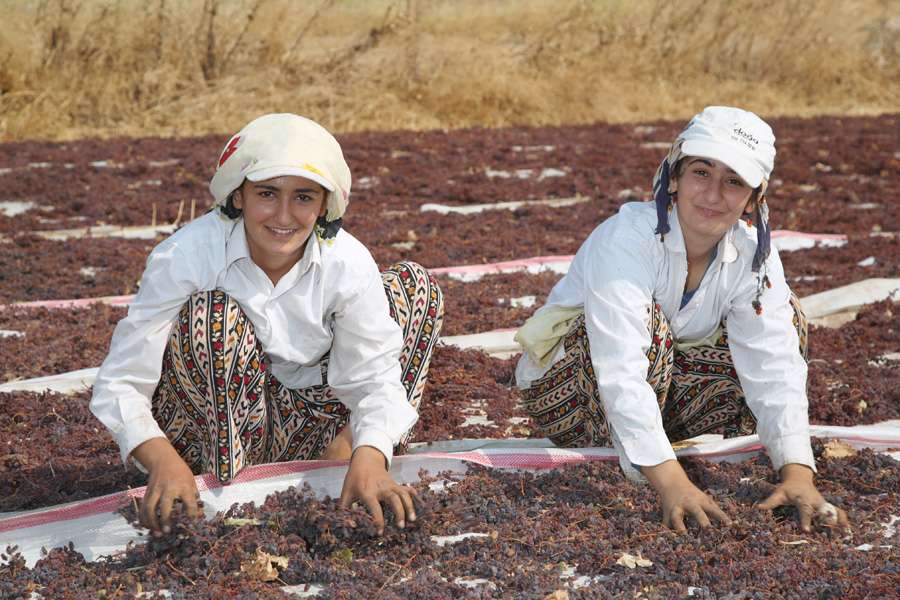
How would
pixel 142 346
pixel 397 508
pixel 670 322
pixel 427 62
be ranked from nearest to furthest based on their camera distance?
pixel 397 508
pixel 142 346
pixel 670 322
pixel 427 62

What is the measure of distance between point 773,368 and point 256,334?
4.99 feet

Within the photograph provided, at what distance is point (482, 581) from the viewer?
8.16 feet

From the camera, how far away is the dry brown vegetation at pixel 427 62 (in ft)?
59.6

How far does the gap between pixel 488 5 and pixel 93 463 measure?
20.6 meters

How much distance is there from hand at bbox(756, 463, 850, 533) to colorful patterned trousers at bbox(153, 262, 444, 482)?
114cm

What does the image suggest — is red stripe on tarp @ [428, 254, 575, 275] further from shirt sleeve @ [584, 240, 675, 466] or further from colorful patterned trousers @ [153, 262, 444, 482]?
shirt sleeve @ [584, 240, 675, 466]

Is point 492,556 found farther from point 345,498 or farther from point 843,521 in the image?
point 843,521

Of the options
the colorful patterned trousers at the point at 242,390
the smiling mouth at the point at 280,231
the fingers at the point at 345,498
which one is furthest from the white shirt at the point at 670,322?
the smiling mouth at the point at 280,231

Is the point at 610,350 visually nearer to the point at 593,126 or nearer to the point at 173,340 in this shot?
the point at 173,340

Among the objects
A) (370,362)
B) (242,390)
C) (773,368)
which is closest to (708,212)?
(773,368)

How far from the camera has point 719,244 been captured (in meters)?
3.01

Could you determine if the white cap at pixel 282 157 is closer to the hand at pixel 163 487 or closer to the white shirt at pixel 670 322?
the hand at pixel 163 487

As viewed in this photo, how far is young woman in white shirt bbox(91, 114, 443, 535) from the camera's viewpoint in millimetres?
2592

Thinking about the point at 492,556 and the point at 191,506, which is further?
the point at 492,556
